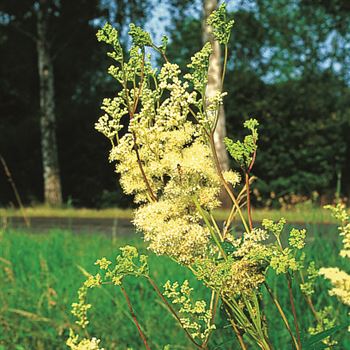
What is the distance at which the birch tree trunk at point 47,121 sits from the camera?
1934 cm

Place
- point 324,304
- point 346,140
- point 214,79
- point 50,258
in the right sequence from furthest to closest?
point 346,140 → point 214,79 → point 50,258 → point 324,304

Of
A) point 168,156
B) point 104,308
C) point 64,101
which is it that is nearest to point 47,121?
point 64,101

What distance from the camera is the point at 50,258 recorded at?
6.00 meters

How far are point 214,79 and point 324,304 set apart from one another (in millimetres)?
11199

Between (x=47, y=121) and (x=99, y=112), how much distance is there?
4.92ft

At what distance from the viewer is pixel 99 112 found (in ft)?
64.9

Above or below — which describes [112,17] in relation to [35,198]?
above

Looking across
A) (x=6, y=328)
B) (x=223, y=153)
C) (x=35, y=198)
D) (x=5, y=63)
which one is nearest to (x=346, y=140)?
(x=223, y=153)

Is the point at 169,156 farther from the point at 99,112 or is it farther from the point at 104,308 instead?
the point at 99,112

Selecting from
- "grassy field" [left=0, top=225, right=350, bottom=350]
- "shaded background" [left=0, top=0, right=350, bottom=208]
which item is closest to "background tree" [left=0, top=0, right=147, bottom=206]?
"shaded background" [left=0, top=0, right=350, bottom=208]

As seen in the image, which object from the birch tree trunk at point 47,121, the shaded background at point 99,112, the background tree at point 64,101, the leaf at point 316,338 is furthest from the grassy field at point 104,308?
the background tree at point 64,101

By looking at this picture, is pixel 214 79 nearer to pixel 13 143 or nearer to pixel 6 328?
pixel 13 143

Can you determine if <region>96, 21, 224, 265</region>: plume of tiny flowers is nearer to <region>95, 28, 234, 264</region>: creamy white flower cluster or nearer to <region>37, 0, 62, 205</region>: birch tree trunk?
<region>95, 28, 234, 264</region>: creamy white flower cluster

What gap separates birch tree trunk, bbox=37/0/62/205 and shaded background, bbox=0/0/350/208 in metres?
0.44
